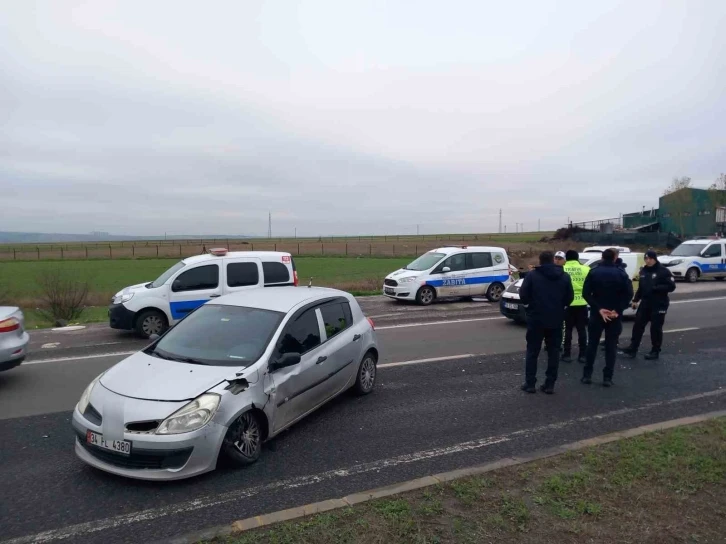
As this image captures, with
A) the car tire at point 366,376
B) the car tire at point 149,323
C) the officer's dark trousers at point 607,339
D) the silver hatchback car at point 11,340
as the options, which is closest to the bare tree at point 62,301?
the car tire at point 149,323

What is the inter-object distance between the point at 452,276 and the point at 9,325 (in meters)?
12.5

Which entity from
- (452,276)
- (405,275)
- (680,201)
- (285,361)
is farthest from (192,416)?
(680,201)

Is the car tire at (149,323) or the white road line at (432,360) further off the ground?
the car tire at (149,323)

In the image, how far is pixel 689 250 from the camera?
24906mm

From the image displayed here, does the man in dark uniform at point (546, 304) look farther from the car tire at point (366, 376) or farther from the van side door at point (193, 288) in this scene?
the van side door at point (193, 288)

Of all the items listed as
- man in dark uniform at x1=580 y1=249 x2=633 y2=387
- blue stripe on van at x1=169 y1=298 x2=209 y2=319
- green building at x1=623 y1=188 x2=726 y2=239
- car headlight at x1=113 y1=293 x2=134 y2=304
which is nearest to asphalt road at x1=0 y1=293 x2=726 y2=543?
man in dark uniform at x1=580 y1=249 x2=633 y2=387

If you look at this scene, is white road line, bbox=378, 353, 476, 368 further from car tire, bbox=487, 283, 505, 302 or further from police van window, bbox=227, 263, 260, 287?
car tire, bbox=487, 283, 505, 302

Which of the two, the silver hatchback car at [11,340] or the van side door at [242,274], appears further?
the van side door at [242,274]

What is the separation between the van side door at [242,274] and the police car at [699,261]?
19.6m

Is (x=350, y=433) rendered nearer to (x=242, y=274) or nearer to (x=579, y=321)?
(x=579, y=321)

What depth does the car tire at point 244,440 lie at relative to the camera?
4746 millimetres

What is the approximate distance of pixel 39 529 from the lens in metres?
3.85

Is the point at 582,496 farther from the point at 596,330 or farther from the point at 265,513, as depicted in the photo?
the point at 596,330

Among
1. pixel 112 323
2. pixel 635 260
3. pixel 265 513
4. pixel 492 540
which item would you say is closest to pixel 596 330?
pixel 492 540
